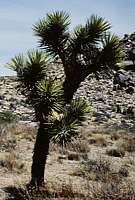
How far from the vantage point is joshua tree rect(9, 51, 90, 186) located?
971 cm

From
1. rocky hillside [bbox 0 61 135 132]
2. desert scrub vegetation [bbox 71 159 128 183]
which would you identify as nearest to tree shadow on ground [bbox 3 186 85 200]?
desert scrub vegetation [bbox 71 159 128 183]

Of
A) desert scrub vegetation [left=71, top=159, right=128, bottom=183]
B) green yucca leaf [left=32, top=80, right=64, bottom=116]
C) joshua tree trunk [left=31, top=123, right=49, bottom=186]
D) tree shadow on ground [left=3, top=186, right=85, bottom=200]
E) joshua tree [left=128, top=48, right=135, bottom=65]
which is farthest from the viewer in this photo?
joshua tree [left=128, top=48, right=135, bottom=65]

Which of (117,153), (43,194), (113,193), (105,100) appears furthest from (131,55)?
(113,193)

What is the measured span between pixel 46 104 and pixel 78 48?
4.89 ft

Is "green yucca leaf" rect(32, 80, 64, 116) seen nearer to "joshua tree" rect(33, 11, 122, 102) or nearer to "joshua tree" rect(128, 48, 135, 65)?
"joshua tree" rect(33, 11, 122, 102)

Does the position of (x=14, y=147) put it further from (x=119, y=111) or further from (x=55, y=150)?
(x=119, y=111)

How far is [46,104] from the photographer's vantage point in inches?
391

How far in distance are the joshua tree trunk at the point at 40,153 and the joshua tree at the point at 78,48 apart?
914 mm

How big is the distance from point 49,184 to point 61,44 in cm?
317

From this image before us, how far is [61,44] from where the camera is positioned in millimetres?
10609

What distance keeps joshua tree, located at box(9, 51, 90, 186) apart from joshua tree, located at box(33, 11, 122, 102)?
370 mm

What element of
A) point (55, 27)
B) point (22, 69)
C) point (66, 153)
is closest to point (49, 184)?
point (22, 69)

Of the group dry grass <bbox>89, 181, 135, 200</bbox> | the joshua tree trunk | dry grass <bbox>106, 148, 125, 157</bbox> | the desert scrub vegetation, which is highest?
the joshua tree trunk

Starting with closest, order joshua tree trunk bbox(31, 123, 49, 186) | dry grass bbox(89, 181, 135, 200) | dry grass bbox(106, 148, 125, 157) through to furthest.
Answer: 1. dry grass bbox(89, 181, 135, 200)
2. joshua tree trunk bbox(31, 123, 49, 186)
3. dry grass bbox(106, 148, 125, 157)
